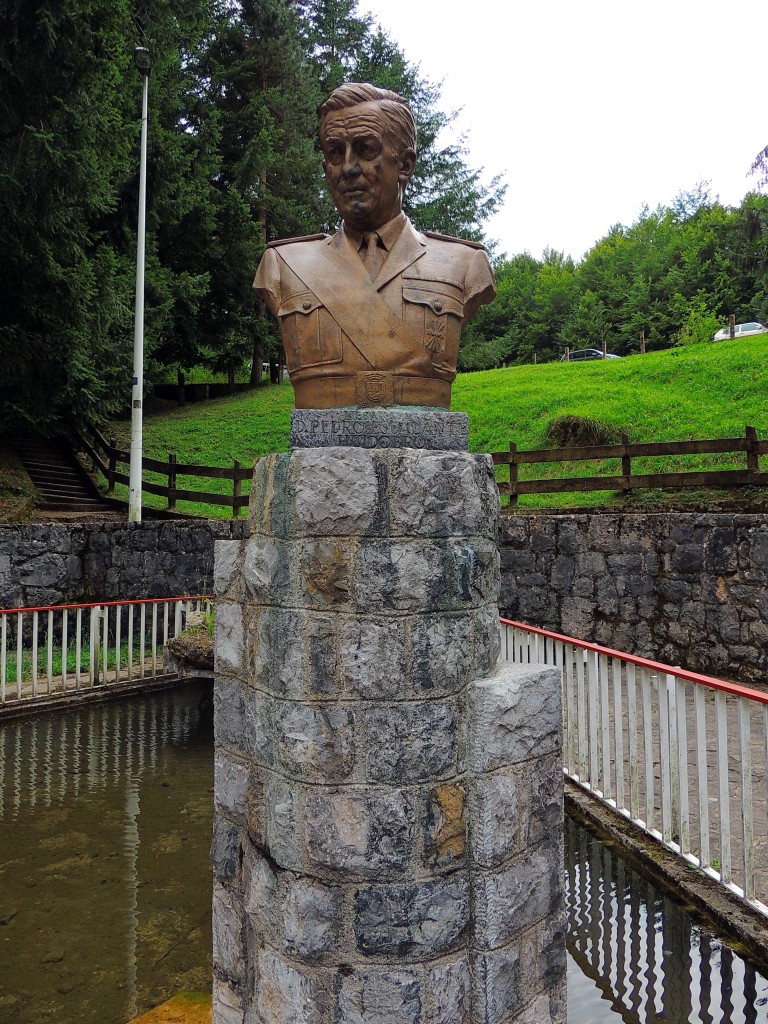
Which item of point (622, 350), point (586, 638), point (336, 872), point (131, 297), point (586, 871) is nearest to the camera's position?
point (336, 872)

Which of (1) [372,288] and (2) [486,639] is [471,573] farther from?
(1) [372,288]

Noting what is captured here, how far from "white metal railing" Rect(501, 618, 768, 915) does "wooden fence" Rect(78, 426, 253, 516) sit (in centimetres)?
822

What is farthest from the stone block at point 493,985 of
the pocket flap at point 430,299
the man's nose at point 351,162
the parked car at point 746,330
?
the parked car at point 746,330

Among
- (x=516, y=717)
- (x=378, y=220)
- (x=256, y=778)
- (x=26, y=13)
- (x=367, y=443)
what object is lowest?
(x=256, y=778)

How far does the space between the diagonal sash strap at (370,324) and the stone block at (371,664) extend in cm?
100

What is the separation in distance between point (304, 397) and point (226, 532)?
8926mm

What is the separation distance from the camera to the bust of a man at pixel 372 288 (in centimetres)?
277

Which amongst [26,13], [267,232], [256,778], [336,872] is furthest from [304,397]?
[267,232]

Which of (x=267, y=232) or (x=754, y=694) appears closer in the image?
(x=754, y=694)

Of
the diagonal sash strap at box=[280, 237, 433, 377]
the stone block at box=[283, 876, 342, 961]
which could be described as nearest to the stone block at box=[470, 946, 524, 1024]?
the stone block at box=[283, 876, 342, 961]

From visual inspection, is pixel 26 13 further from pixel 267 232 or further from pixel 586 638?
pixel 267 232

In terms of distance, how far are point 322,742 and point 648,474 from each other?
27.7 ft

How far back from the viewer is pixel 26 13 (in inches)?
415

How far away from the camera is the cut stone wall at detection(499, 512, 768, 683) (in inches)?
303
